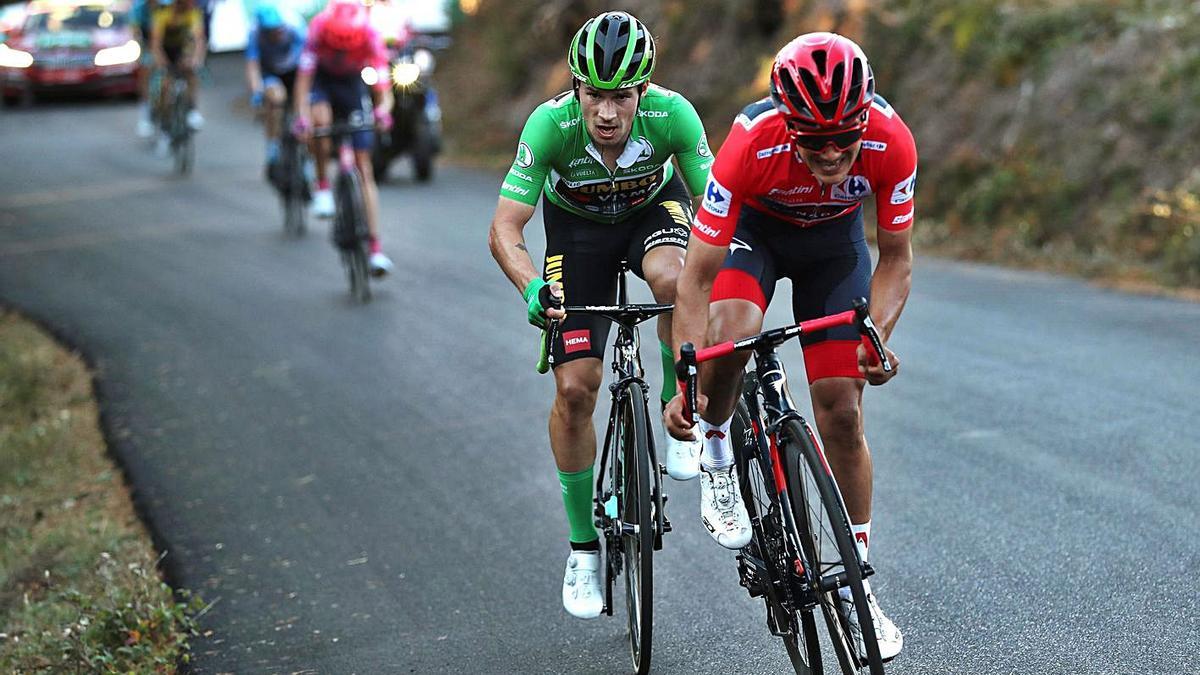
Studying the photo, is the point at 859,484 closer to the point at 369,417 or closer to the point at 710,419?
the point at 710,419

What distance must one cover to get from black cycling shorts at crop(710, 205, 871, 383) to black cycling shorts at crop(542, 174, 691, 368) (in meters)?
0.42

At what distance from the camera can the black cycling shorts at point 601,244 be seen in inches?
213

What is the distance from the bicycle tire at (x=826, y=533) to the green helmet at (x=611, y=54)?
1.34 metres

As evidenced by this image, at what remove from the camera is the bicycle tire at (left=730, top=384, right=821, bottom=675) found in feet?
14.6

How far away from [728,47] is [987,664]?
15.3m

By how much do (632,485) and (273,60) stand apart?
440 inches

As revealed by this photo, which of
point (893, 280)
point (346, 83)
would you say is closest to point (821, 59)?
point (893, 280)

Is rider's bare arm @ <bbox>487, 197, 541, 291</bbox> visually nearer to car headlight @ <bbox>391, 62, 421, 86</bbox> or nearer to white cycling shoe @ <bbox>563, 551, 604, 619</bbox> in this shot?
white cycling shoe @ <bbox>563, 551, 604, 619</bbox>

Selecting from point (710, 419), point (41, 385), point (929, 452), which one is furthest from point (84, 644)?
point (41, 385)

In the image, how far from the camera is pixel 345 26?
1193cm

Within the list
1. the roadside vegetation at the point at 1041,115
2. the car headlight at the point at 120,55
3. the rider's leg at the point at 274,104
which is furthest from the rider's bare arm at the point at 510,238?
the car headlight at the point at 120,55

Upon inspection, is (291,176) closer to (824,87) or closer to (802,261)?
(802,261)

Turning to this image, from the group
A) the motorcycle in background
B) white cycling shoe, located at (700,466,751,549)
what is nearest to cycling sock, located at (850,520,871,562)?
white cycling shoe, located at (700,466,751,549)

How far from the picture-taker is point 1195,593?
5.12 meters
